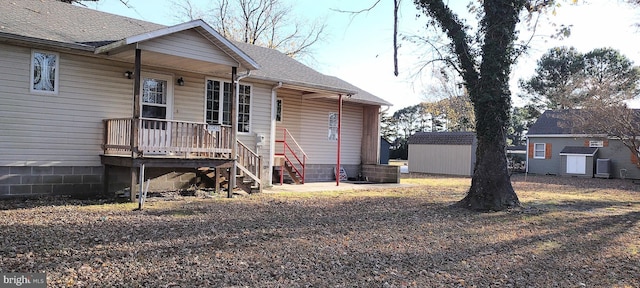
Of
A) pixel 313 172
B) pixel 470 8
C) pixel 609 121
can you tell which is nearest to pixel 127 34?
pixel 313 172

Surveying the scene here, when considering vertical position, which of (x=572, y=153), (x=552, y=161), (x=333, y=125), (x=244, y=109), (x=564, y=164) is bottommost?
(x=564, y=164)

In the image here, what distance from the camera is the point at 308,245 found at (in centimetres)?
622

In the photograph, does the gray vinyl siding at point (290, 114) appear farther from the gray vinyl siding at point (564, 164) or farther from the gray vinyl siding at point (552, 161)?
the gray vinyl siding at point (552, 161)

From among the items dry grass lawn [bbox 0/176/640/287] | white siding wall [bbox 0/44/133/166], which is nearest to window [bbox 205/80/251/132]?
white siding wall [bbox 0/44/133/166]

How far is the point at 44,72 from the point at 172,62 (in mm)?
2776

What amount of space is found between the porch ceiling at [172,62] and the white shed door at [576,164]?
23075 mm


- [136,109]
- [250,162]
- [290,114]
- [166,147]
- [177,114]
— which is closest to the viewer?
[136,109]

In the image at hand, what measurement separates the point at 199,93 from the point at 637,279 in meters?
10.6

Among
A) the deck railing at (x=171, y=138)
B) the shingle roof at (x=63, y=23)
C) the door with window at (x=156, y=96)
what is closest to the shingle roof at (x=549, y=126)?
the deck railing at (x=171, y=138)

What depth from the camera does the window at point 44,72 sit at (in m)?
9.66

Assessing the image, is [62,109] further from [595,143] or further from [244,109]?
[595,143]

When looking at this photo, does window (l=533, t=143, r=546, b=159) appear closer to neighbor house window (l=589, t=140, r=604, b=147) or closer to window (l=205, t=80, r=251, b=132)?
neighbor house window (l=589, t=140, r=604, b=147)

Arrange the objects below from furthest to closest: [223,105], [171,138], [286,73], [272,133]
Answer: [286,73]
[272,133]
[223,105]
[171,138]

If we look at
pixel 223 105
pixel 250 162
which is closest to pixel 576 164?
pixel 250 162
